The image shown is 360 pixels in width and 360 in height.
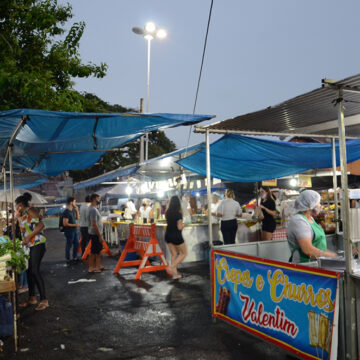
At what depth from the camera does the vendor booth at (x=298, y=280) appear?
3.60 metres

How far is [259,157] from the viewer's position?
9.11 m

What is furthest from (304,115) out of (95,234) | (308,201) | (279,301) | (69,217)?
(69,217)

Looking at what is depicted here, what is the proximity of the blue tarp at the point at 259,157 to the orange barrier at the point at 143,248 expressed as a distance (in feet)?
7.35

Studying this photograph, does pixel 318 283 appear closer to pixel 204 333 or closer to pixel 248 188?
pixel 204 333

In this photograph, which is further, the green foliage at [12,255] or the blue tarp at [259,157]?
the blue tarp at [259,157]

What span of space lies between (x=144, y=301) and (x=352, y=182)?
15627mm

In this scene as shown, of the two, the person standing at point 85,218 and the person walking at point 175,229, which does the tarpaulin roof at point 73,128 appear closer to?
the person walking at point 175,229

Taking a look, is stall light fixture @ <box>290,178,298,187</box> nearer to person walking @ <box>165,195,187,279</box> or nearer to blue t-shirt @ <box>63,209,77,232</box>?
person walking @ <box>165,195,187,279</box>

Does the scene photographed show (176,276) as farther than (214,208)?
No

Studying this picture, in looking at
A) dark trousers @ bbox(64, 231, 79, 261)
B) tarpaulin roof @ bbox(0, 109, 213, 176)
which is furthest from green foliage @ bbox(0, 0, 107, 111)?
dark trousers @ bbox(64, 231, 79, 261)

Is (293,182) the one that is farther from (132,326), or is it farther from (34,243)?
(34,243)

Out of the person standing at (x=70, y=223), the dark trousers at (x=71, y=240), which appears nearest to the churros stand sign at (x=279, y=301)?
the person standing at (x=70, y=223)

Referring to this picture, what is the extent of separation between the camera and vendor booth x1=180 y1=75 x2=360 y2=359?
360 cm

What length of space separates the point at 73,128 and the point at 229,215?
5.35m
